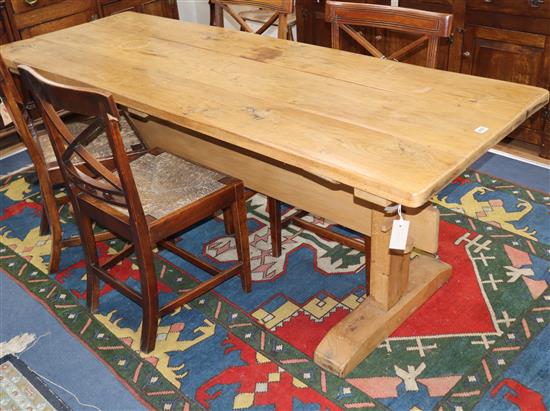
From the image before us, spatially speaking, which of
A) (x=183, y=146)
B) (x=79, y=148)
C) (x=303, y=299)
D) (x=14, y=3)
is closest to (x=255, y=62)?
(x=183, y=146)

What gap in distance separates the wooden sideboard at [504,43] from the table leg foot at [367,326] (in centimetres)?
121

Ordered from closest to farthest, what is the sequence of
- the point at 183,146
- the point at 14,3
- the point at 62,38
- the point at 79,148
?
the point at 79,148
the point at 183,146
the point at 62,38
the point at 14,3

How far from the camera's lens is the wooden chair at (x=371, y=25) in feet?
6.63

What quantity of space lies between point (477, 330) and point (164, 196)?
109 cm

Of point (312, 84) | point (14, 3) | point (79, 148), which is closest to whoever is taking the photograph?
point (79, 148)

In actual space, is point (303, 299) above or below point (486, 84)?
below

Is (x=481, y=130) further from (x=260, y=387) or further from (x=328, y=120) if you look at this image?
(x=260, y=387)

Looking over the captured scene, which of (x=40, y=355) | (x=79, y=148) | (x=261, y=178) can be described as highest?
(x=79, y=148)

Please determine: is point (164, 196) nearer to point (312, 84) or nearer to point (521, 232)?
point (312, 84)

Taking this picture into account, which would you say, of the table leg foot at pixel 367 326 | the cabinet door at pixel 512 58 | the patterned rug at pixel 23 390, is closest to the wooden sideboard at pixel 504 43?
the cabinet door at pixel 512 58

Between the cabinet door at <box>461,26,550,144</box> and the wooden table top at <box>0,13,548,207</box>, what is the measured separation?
3.59ft

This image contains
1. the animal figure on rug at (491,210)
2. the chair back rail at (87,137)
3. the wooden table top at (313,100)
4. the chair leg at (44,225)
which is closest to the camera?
the wooden table top at (313,100)

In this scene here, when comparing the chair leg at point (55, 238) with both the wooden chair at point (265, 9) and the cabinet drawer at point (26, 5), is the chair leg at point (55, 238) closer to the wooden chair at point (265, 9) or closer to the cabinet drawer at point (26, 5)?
the wooden chair at point (265, 9)

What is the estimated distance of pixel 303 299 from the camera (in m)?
2.14
